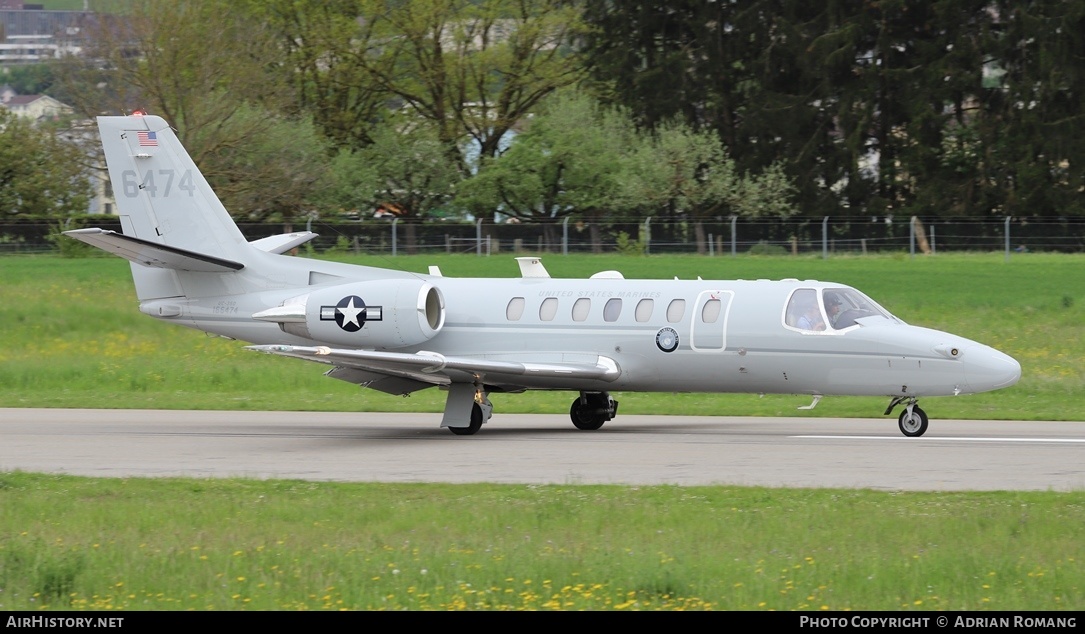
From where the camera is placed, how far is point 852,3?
58.3 m

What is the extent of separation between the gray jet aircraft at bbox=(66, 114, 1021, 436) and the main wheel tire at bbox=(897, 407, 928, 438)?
2 centimetres

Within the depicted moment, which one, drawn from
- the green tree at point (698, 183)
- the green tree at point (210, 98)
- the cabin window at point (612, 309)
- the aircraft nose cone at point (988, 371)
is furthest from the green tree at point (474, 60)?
the aircraft nose cone at point (988, 371)

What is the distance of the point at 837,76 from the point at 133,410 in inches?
1599

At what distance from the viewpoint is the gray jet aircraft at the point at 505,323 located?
63.8 feet

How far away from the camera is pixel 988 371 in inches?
734

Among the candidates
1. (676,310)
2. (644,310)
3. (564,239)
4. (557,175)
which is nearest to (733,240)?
(564,239)

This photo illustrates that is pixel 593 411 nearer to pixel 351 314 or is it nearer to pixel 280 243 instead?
pixel 351 314

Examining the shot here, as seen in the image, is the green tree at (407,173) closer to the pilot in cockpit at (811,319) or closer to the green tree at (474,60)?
the green tree at (474,60)

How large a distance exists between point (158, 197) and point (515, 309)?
627cm

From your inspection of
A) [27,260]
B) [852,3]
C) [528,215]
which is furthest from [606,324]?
[852,3]

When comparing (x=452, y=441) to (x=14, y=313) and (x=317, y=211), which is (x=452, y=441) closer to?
(x=14, y=313)

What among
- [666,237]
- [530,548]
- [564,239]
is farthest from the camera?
[666,237]

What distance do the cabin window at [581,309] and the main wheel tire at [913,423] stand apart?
4.71 metres

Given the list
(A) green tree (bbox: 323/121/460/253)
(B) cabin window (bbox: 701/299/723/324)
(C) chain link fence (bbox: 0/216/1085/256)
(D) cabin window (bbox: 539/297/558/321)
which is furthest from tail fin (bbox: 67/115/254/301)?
(A) green tree (bbox: 323/121/460/253)
